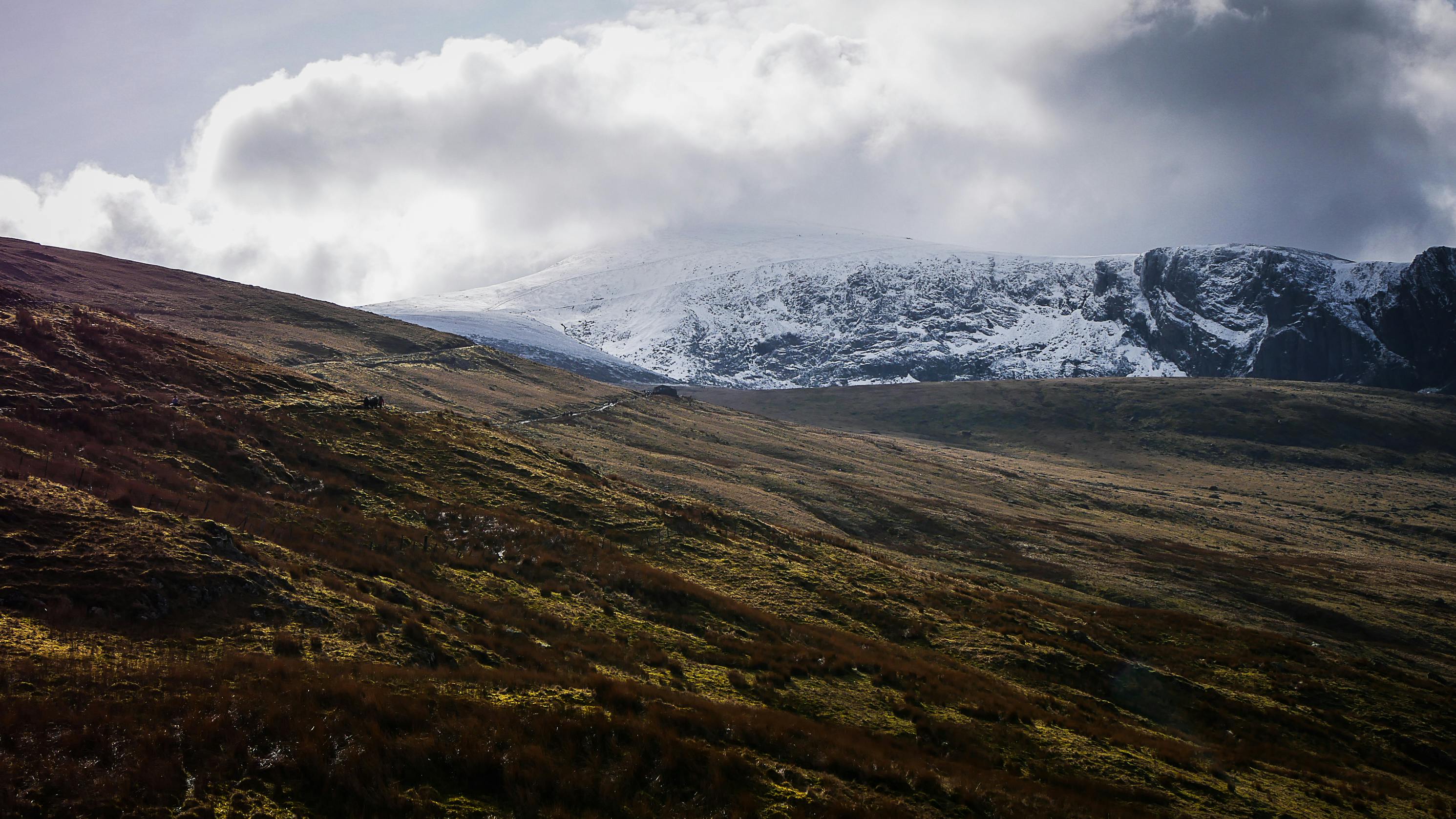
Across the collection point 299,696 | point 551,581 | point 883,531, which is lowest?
point 883,531

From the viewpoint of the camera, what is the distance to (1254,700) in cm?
3125

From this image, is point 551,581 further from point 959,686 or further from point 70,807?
point 70,807

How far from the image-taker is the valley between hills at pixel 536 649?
11.6 meters

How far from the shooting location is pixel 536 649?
741 inches

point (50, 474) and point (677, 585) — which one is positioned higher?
point (50, 474)

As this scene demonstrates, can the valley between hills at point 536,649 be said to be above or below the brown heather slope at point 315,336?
below

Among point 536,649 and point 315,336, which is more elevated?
point 315,336

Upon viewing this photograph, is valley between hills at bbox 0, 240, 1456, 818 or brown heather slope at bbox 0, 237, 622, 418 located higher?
brown heather slope at bbox 0, 237, 622, 418

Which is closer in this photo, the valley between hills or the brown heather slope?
the valley between hills

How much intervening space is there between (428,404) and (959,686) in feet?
241

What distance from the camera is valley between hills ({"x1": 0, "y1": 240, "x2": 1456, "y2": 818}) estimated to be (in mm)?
11578

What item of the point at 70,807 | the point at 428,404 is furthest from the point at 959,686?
the point at 428,404

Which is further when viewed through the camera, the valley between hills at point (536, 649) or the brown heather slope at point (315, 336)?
the brown heather slope at point (315, 336)

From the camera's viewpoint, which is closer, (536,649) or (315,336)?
(536,649)
